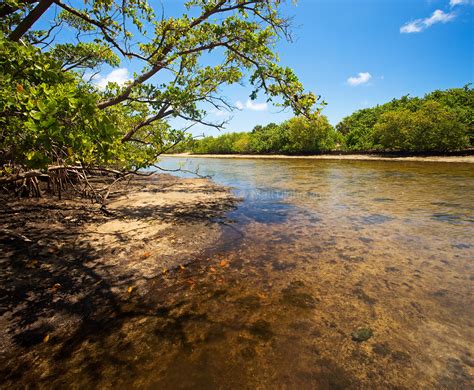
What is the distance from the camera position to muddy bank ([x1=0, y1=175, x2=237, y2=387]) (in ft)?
11.8

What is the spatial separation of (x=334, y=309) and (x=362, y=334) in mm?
614

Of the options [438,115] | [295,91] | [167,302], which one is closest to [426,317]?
[167,302]

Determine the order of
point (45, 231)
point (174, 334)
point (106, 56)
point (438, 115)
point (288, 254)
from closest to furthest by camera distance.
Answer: point (174, 334)
point (288, 254)
point (45, 231)
point (106, 56)
point (438, 115)

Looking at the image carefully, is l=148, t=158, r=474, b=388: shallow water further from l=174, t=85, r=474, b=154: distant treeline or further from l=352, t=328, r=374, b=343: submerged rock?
l=174, t=85, r=474, b=154: distant treeline

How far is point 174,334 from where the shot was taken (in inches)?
149

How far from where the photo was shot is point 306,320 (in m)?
4.02

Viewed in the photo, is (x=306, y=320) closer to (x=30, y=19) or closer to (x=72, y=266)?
(x=72, y=266)

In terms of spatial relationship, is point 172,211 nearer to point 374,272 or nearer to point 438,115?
point 374,272

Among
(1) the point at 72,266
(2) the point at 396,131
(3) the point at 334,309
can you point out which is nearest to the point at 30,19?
(1) the point at 72,266

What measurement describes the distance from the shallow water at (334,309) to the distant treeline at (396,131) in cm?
486

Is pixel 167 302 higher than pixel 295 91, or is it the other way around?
pixel 295 91

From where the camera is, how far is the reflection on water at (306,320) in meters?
3.07

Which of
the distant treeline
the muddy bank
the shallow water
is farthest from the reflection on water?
the distant treeline

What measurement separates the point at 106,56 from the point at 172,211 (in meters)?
6.26
